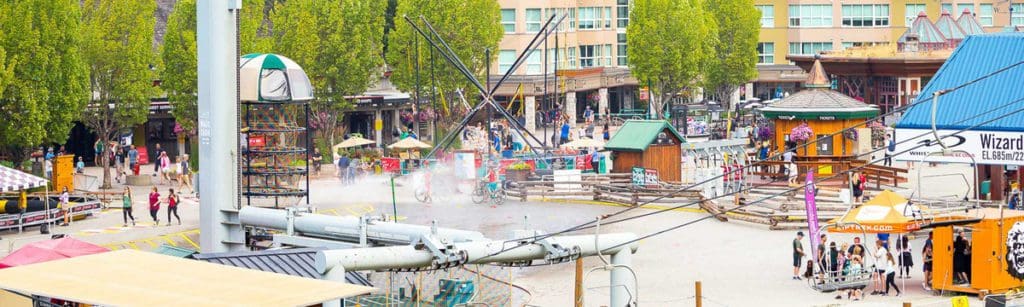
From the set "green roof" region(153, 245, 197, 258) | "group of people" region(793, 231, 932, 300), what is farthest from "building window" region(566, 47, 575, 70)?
"green roof" region(153, 245, 197, 258)

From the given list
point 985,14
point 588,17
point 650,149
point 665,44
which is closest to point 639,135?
point 650,149

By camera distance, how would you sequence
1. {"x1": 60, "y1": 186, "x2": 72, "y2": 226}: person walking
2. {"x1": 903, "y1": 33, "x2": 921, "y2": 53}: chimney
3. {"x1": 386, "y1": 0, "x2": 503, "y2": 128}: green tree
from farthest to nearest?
{"x1": 903, "y1": 33, "x2": 921, "y2": 53}: chimney < {"x1": 386, "y1": 0, "x2": 503, "y2": 128}: green tree < {"x1": 60, "y1": 186, "x2": 72, "y2": 226}: person walking

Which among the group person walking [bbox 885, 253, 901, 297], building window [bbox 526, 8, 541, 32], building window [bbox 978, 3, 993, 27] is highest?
building window [bbox 978, 3, 993, 27]

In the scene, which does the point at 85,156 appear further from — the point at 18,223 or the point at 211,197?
the point at 211,197

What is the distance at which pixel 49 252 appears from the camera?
33375mm

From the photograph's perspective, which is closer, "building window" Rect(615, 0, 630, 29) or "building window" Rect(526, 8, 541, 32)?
"building window" Rect(526, 8, 541, 32)

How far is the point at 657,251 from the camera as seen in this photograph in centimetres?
4738

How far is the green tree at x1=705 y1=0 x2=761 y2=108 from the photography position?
9900 cm

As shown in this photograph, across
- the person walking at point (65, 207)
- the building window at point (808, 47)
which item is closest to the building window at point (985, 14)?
the building window at point (808, 47)

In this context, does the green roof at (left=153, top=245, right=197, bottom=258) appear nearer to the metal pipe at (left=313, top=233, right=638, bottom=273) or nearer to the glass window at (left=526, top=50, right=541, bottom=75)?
the metal pipe at (left=313, top=233, right=638, bottom=273)

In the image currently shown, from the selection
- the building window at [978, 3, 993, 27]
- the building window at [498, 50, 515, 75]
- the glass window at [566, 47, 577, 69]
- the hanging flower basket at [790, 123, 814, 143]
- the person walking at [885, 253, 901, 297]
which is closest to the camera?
the person walking at [885, 253, 901, 297]

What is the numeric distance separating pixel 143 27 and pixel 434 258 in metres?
A: 42.1

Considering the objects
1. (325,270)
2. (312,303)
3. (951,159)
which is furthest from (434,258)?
(951,159)

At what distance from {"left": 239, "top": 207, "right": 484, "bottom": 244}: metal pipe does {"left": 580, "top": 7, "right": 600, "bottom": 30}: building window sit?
71658 millimetres
